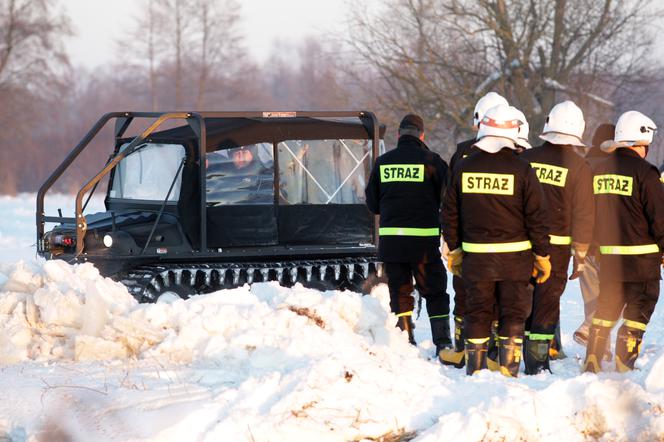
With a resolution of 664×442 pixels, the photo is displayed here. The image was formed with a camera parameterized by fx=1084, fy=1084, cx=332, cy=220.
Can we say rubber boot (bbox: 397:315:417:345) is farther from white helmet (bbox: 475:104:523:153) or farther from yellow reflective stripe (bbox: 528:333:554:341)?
white helmet (bbox: 475:104:523:153)

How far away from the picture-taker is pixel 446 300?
9258mm

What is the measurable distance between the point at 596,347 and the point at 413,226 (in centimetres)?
180

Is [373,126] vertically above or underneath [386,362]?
above

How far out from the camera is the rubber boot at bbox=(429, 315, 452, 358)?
9117mm

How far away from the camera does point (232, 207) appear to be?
11.5 metres

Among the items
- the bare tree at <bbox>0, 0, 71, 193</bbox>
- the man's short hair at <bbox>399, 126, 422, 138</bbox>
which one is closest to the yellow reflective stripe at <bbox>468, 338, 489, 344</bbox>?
the man's short hair at <bbox>399, 126, 422, 138</bbox>

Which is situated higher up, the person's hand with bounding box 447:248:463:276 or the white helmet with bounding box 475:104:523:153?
the white helmet with bounding box 475:104:523:153

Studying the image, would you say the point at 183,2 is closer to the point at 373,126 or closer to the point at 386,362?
the point at 373,126

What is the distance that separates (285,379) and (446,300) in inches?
124

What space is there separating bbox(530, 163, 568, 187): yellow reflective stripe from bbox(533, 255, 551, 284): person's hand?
0.78 meters

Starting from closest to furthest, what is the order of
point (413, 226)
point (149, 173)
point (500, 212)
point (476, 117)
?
1. point (500, 212)
2. point (476, 117)
3. point (413, 226)
4. point (149, 173)

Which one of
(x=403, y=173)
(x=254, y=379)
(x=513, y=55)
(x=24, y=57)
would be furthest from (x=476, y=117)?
(x=24, y=57)

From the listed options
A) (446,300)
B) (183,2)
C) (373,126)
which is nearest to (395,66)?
(373,126)

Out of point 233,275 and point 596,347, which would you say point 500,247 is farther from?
point 233,275
